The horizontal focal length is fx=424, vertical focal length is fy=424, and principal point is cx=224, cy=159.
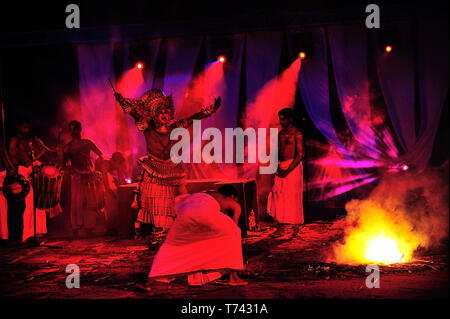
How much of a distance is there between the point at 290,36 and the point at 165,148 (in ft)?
12.2

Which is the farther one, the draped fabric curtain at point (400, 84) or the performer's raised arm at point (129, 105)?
the draped fabric curtain at point (400, 84)

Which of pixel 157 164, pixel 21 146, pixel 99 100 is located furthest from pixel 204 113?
pixel 21 146

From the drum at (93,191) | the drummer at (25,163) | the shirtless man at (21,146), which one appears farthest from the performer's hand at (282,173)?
the shirtless man at (21,146)

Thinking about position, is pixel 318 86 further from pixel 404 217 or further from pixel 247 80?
pixel 404 217

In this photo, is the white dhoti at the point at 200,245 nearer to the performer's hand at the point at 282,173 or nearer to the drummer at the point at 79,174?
the performer's hand at the point at 282,173

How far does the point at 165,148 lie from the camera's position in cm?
689

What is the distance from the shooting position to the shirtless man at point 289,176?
7594 mm

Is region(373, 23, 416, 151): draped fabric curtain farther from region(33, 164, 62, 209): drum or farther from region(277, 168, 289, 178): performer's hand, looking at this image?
region(33, 164, 62, 209): drum

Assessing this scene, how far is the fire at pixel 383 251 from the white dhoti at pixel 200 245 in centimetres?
208

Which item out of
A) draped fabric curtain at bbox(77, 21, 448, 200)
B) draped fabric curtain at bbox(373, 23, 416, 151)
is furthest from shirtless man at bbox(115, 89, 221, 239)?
draped fabric curtain at bbox(373, 23, 416, 151)

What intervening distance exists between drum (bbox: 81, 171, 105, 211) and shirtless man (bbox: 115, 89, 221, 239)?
168 centimetres

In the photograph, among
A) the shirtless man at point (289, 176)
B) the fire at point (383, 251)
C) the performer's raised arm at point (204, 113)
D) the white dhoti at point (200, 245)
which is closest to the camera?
the white dhoti at point (200, 245)

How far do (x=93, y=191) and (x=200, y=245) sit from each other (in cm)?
397
